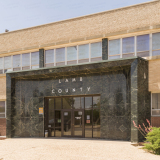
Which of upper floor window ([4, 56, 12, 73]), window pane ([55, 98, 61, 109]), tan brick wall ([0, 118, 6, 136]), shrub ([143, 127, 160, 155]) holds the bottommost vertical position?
tan brick wall ([0, 118, 6, 136])

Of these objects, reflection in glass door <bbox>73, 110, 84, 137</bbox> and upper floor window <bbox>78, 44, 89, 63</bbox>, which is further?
upper floor window <bbox>78, 44, 89, 63</bbox>

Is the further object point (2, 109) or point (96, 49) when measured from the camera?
point (2, 109)

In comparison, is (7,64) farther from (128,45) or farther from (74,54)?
(128,45)

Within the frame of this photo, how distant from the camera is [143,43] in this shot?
14070 millimetres

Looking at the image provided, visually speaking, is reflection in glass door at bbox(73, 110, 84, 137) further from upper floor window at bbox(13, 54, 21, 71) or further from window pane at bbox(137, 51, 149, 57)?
upper floor window at bbox(13, 54, 21, 71)

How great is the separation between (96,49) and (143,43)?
3392 millimetres

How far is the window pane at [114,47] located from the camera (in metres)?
14.8

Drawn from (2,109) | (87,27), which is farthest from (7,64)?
(87,27)

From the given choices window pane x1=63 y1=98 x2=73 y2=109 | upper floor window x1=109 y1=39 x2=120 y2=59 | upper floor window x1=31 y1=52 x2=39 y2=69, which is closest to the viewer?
upper floor window x1=109 y1=39 x2=120 y2=59

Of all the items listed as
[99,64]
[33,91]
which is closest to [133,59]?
[99,64]

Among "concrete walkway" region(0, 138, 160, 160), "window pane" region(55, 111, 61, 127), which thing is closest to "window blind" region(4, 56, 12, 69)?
"window pane" region(55, 111, 61, 127)

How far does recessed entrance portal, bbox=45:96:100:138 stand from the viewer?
15096 millimetres

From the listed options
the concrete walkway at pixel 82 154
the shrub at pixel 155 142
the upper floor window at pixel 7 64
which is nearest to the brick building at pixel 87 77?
the upper floor window at pixel 7 64

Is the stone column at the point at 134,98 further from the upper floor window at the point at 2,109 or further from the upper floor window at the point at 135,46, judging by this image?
the upper floor window at the point at 2,109
